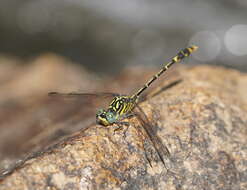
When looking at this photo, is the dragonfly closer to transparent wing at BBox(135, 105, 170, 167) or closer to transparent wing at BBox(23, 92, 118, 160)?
transparent wing at BBox(135, 105, 170, 167)

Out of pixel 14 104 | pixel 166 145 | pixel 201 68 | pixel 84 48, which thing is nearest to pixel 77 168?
pixel 166 145

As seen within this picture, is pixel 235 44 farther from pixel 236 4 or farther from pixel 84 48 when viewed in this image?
pixel 84 48

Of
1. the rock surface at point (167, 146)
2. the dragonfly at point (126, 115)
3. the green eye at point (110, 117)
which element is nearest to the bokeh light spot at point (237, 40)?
the rock surface at point (167, 146)

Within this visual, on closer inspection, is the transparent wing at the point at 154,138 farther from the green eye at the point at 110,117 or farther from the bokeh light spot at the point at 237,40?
the bokeh light spot at the point at 237,40

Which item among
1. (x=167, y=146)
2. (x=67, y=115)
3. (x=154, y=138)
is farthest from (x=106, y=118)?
(x=67, y=115)

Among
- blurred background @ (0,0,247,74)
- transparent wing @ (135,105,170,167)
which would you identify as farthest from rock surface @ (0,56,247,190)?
blurred background @ (0,0,247,74)

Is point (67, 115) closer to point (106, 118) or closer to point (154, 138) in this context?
point (106, 118)
